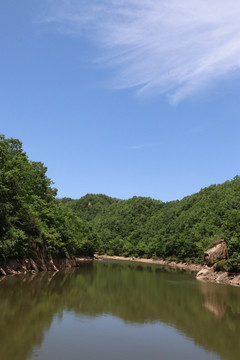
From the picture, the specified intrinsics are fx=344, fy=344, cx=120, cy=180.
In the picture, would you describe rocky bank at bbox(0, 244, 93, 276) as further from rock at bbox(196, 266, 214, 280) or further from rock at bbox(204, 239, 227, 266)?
rock at bbox(204, 239, 227, 266)

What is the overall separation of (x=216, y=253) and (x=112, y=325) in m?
47.9

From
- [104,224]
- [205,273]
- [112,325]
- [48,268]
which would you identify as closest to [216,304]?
[112,325]

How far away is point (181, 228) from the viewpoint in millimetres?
130000

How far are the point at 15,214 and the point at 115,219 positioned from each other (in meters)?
142

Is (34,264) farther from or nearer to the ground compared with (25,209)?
nearer to the ground

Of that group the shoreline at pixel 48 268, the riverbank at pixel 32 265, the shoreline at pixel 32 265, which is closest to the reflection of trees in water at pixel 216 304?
the shoreline at pixel 48 268

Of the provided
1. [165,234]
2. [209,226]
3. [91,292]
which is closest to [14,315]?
[91,292]

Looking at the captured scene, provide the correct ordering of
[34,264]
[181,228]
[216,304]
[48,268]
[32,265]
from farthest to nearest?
[181,228] < [48,268] < [34,264] < [32,265] < [216,304]

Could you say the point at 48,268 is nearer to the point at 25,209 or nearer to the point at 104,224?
the point at 25,209

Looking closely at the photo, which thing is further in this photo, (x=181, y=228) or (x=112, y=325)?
(x=181, y=228)

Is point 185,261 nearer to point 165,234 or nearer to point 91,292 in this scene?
point 165,234

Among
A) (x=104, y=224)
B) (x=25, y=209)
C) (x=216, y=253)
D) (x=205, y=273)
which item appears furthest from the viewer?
(x=104, y=224)

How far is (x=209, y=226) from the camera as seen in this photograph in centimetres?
10462

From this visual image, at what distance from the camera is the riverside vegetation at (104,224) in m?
47.4
